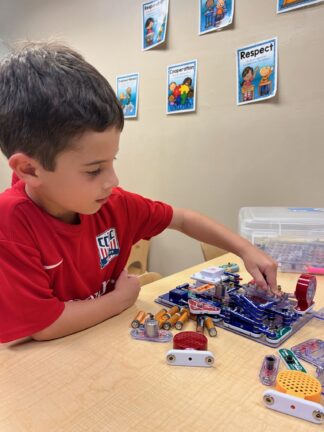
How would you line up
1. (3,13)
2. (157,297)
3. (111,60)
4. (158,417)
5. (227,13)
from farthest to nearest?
(3,13) < (111,60) < (227,13) < (157,297) < (158,417)

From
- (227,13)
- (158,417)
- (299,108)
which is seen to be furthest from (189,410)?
(227,13)

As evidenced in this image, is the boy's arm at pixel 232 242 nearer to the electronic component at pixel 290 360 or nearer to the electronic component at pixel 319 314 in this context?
the electronic component at pixel 319 314

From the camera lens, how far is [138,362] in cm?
56

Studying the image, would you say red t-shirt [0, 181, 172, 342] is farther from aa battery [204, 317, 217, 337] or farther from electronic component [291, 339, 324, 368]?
electronic component [291, 339, 324, 368]

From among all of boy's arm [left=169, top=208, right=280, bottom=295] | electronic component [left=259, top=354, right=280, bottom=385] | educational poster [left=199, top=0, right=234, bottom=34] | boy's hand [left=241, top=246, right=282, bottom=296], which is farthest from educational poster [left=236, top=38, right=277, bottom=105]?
electronic component [left=259, top=354, right=280, bottom=385]

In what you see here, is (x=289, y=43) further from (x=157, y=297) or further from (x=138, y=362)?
(x=138, y=362)

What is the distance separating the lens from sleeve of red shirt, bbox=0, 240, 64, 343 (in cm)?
60

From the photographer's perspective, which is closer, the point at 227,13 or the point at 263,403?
the point at 263,403

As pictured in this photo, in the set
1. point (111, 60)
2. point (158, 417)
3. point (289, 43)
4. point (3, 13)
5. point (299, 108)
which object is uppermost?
point (3, 13)

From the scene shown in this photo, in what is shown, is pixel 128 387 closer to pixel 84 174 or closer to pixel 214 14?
pixel 84 174

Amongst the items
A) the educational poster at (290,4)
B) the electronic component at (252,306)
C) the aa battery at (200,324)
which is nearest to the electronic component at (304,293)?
the electronic component at (252,306)

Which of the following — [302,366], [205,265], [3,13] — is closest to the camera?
[302,366]

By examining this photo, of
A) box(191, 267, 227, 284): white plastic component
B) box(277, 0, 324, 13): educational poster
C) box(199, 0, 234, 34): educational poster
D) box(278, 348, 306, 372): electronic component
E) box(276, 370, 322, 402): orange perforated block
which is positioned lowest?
box(278, 348, 306, 372): electronic component

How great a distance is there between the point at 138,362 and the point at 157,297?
271 millimetres
